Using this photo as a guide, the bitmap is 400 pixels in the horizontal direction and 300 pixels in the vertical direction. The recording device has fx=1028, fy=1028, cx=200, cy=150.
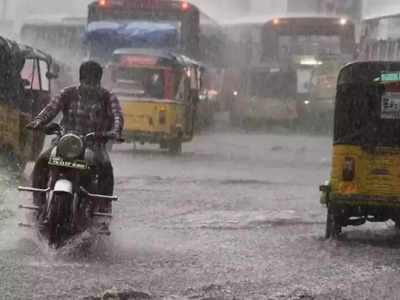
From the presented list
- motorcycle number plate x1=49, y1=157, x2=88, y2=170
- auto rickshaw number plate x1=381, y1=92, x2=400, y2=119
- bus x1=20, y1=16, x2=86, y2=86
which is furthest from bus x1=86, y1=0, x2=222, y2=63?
motorcycle number plate x1=49, y1=157, x2=88, y2=170

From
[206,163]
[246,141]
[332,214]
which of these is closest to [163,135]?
[206,163]

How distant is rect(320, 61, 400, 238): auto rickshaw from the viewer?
10094 mm

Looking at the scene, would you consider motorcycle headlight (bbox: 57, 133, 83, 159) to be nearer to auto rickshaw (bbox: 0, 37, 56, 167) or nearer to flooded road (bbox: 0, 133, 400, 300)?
flooded road (bbox: 0, 133, 400, 300)


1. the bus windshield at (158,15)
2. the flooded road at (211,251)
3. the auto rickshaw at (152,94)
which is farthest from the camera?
the bus windshield at (158,15)

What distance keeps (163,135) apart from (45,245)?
14.2 m

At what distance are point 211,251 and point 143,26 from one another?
19620 millimetres

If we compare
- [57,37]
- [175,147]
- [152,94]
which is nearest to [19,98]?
[152,94]

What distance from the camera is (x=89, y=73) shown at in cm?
920

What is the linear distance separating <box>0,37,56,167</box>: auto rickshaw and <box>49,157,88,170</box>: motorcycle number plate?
473cm

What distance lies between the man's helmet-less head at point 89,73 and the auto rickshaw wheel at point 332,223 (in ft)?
9.07

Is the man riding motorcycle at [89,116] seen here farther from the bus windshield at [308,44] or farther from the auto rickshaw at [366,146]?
the bus windshield at [308,44]

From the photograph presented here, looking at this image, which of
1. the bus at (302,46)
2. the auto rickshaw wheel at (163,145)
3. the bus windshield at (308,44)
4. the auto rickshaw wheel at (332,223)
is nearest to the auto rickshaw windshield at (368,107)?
the auto rickshaw wheel at (332,223)

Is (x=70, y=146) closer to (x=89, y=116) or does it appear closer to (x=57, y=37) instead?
(x=89, y=116)

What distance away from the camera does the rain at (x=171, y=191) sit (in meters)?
7.83
